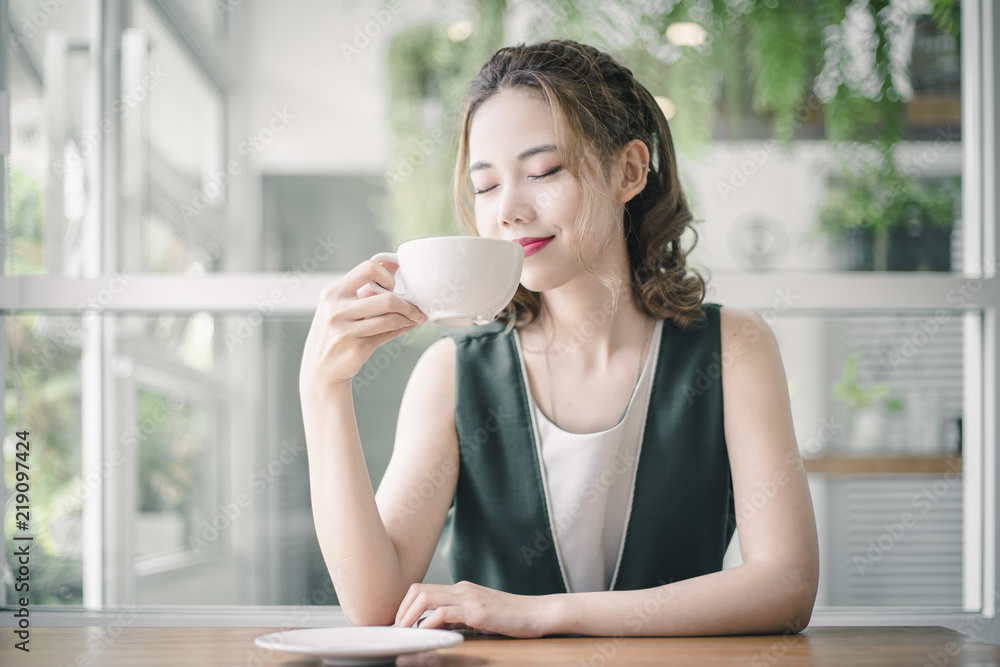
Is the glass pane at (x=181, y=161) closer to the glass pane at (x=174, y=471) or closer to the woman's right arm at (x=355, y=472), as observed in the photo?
the glass pane at (x=174, y=471)

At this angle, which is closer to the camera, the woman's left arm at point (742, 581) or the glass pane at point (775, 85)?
the woman's left arm at point (742, 581)

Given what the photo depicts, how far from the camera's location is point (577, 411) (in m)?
1.33

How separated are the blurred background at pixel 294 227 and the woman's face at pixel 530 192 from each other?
0.51 metres

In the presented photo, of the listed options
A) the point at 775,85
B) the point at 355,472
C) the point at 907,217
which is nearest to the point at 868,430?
the point at 907,217

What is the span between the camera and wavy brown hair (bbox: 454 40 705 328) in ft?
4.01

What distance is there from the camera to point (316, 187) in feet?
7.41

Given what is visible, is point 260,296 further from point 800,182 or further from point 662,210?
point 800,182

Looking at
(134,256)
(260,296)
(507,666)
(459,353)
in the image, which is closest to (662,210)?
(459,353)

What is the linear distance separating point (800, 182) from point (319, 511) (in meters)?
2.65

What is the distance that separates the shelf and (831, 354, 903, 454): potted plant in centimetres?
4

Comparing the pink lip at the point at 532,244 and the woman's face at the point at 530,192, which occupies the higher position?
the woman's face at the point at 530,192
